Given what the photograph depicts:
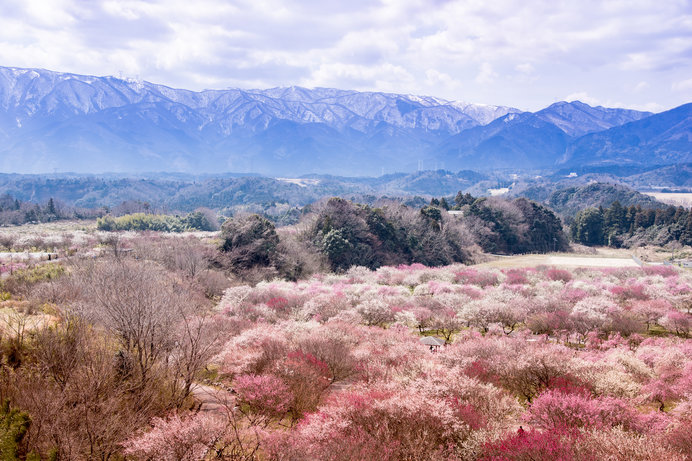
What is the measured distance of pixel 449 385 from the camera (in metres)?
9.23

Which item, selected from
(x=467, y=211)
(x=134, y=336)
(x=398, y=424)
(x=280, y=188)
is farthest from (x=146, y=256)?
(x=280, y=188)

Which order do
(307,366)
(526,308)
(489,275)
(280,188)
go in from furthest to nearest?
(280,188)
(489,275)
(526,308)
(307,366)

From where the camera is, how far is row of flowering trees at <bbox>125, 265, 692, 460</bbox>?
7.20 metres

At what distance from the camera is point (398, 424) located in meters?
7.93

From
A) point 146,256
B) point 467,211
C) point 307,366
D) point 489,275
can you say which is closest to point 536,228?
point 467,211

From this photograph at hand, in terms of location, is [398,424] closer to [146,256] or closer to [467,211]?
[146,256]

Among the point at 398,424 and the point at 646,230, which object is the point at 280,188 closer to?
the point at 646,230

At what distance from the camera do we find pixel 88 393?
26.2 feet

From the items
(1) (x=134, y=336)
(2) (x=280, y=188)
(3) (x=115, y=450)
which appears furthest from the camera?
(2) (x=280, y=188)

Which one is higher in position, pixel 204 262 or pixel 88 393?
pixel 88 393

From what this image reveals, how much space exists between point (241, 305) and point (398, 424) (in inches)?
548

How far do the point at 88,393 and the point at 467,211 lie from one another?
189 ft

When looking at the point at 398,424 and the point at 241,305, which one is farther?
the point at 241,305

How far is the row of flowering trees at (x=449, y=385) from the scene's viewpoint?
7.20 meters
